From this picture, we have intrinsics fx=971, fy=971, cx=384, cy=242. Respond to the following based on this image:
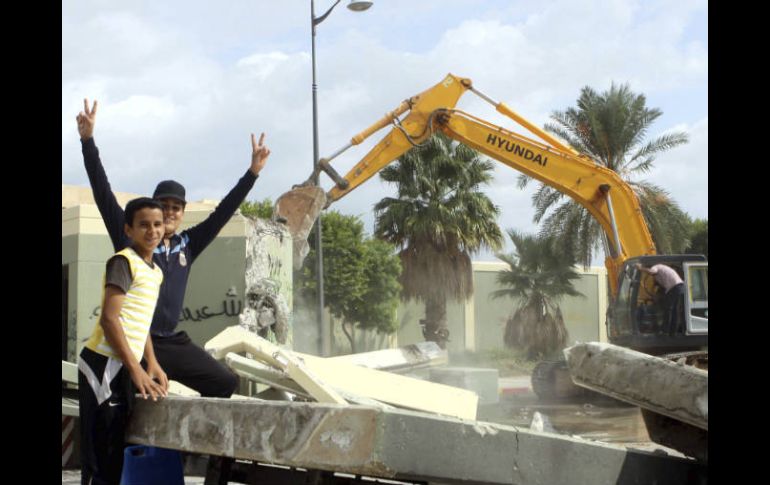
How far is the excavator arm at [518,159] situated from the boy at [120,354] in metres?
11.3

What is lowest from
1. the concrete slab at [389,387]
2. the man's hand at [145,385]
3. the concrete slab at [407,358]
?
the concrete slab at [407,358]

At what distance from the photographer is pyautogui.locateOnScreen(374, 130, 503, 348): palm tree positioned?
3322 centimetres

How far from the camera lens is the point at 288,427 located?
2891mm

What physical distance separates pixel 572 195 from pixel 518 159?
1.11 m

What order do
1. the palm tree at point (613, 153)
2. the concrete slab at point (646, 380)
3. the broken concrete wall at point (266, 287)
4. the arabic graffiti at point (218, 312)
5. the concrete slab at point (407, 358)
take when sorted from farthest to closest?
the palm tree at point (613, 153)
the concrete slab at point (407, 358)
the broken concrete wall at point (266, 287)
the arabic graffiti at point (218, 312)
the concrete slab at point (646, 380)

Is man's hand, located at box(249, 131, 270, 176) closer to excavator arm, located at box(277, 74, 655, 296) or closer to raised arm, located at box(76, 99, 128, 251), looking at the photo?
raised arm, located at box(76, 99, 128, 251)

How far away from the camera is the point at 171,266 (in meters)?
4.35

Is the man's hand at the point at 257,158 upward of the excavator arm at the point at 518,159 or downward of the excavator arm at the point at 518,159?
downward

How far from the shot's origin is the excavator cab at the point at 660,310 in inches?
565

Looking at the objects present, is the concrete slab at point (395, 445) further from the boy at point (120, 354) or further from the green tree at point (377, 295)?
the green tree at point (377, 295)

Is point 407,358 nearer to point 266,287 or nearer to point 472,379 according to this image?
point 472,379

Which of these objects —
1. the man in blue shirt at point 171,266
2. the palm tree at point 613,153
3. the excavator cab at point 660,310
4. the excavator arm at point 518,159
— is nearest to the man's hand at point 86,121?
the man in blue shirt at point 171,266
